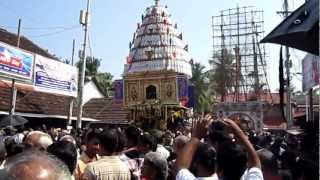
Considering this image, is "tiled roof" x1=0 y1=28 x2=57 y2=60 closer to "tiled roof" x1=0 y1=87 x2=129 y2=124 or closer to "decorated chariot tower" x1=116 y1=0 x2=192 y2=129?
"tiled roof" x1=0 y1=87 x2=129 y2=124

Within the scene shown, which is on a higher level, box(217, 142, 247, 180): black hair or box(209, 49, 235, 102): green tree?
box(209, 49, 235, 102): green tree

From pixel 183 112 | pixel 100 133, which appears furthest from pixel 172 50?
pixel 100 133

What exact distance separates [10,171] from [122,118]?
3254cm

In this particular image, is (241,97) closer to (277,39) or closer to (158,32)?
(158,32)

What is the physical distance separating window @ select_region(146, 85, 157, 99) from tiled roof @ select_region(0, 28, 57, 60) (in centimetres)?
908

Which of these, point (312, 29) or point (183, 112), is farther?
point (183, 112)

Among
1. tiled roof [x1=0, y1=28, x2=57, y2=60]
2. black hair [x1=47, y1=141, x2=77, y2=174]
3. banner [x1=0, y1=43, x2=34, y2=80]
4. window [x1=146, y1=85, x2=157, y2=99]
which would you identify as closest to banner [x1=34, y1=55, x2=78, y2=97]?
banner [x1=0, y1=43, x2=34, y2=80]

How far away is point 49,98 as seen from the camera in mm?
23375

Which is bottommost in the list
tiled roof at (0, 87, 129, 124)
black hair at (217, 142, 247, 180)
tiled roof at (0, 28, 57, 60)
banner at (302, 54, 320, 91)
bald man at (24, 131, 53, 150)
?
black hair at (217, 142, 247, 180)

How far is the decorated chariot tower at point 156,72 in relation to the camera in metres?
30.9

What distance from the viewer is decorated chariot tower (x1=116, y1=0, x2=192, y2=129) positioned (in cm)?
3089

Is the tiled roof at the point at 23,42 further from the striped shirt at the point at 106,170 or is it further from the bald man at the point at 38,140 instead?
the striped shirt at the point at 106,170

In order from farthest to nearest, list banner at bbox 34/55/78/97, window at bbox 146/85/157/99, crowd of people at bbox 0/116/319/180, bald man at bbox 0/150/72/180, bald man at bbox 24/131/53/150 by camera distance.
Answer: window at bbox 146/85/157/99 < banner at bbox 34/55/78/97 < bald man at bbox 24/131/53/150 < crowd of people at bbox 0/116/319/180 < bald man at bbox 0/150/72/180

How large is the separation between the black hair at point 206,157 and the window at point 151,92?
97.2 ft
